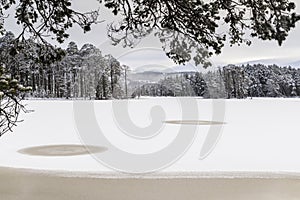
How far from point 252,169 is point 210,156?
1.08 m

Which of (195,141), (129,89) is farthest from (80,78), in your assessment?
(195,141)

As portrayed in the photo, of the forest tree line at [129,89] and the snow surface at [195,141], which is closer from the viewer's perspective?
the snow surface at [195,141]

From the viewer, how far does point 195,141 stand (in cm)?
841

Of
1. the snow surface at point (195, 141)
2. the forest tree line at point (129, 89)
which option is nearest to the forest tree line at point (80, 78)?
the forest tree line at point (129, 89)

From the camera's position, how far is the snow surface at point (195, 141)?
6.00m

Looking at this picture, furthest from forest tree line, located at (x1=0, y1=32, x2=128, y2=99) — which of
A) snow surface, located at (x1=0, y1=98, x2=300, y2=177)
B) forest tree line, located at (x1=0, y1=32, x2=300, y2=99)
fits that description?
snow surface, located at (x1=0, y1=98, x2=300, y2=177)

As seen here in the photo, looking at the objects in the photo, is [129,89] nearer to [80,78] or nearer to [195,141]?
[195,141]

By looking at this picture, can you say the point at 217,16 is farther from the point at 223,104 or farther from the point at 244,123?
the point at 223,104

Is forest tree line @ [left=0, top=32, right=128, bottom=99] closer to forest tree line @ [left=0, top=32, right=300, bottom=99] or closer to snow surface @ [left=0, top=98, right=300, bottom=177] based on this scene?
forest tree line @ [left=0, top=32, right=300, bottom=99]

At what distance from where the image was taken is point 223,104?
15.1 metres

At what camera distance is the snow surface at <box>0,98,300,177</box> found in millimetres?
5996

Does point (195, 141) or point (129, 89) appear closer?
point (195, 141)

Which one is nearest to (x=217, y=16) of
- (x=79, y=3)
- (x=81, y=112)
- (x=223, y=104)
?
(x=79, y=3)

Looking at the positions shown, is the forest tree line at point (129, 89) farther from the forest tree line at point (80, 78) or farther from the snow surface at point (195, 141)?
the snow surface at point (195, 141)
